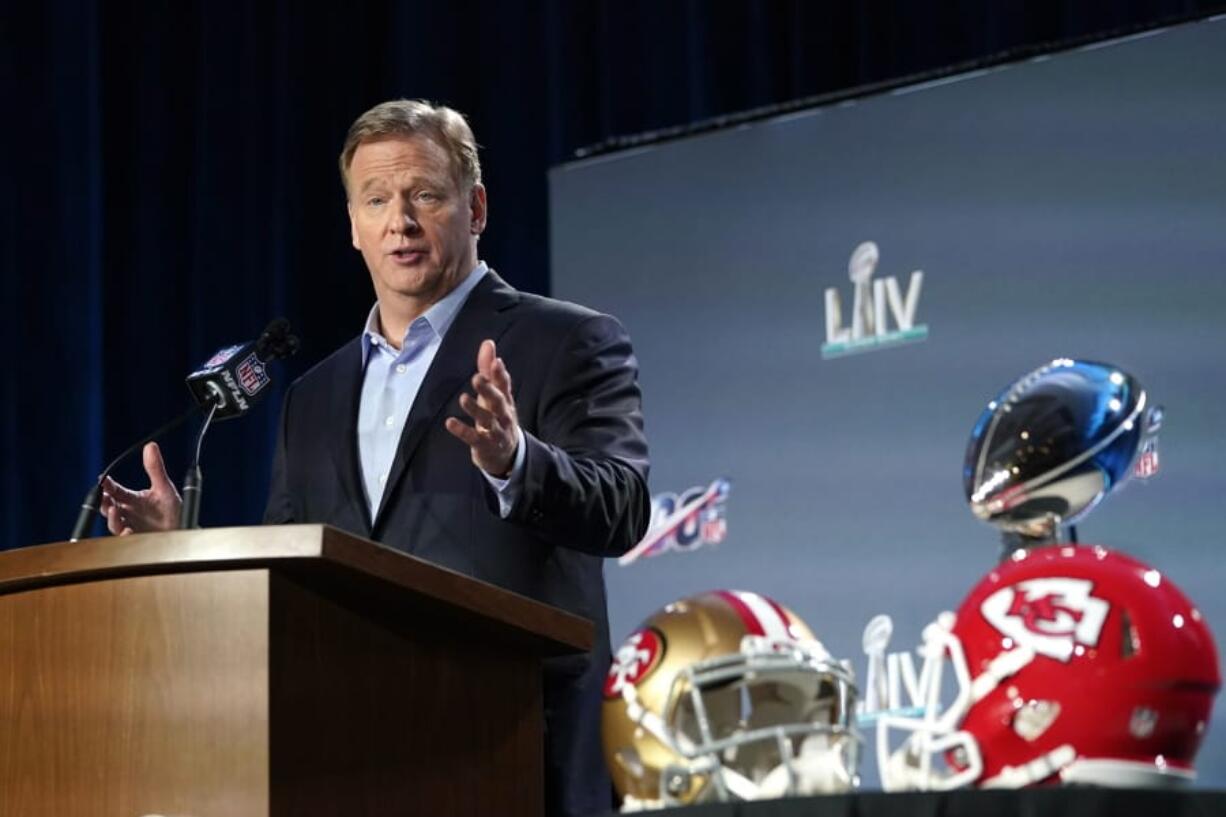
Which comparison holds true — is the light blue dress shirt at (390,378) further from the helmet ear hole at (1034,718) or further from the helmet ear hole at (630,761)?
the helmet ear hole at (1034,718)

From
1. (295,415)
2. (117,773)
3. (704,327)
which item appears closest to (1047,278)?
(704,327)

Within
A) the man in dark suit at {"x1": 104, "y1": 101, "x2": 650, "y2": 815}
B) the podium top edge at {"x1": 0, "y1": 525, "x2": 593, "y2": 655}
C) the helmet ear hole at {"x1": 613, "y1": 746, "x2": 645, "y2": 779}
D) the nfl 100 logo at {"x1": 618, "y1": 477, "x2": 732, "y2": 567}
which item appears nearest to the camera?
the helmet ear hole at {"x1": 613, "y1": 746, "x2": 645, "y2": 779}

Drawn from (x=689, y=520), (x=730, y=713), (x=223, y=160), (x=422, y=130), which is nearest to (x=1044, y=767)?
(x=730, y=713)

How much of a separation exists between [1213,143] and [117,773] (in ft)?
7.76

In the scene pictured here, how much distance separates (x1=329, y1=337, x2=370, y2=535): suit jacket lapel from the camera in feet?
8.43

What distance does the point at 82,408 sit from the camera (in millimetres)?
4910

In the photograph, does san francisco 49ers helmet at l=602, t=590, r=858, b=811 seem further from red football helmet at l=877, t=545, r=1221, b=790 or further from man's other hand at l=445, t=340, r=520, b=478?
man's other hand at l=445, t=340, r=520, b=478

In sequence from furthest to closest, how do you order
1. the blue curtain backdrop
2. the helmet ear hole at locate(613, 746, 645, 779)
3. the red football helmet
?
the blue curtain backdrop
the helmet ear hole at locate(613, 746, 645, 779)
the red football helmet

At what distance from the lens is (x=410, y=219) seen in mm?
2771

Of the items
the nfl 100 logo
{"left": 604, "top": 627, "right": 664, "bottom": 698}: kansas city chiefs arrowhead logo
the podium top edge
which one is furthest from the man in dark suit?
the nfl 100 logo

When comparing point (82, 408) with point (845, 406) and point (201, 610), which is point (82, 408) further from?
point (201, 610)

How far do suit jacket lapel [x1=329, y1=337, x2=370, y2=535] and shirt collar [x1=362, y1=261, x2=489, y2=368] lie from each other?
0.8 inches

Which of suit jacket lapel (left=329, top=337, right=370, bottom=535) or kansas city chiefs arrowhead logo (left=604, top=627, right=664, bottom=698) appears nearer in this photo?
kansas city chiefs arrowhead logo (left=604, top=627, right=664, bottom=698)

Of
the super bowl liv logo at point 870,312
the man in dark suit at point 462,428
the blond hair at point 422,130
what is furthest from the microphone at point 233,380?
the super bowl liv logo at point 870,312
